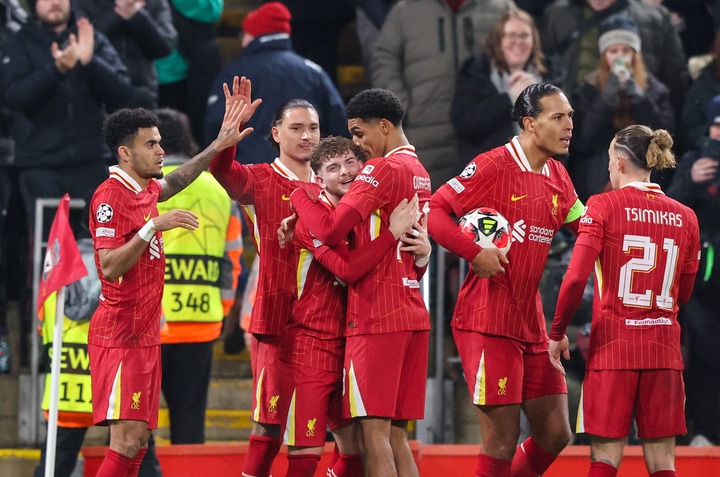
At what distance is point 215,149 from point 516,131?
11.9ft

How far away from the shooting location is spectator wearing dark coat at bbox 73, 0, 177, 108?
11.3 m

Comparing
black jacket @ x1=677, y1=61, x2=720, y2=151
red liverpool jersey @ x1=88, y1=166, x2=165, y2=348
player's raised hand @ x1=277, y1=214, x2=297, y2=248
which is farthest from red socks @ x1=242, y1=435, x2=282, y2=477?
black jacket @ x1=677, y1=61, x2=720, y2=151

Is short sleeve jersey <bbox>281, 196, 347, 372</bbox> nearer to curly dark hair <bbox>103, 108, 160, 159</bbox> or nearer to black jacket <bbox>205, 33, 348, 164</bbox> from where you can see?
curly dark hair <bbox>103, 108, 160, 159</bbox>

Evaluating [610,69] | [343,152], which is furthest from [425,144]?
[343,152]

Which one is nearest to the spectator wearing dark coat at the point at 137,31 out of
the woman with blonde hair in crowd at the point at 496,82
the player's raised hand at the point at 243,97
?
the woman with blonde hair in crowd at the point at 496,82

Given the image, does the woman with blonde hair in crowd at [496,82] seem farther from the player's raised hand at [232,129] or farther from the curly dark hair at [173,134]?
the player's raised hand at [232,129]

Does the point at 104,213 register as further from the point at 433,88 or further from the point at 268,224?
the point at 433,88

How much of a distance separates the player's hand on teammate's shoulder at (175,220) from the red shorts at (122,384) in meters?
0.69

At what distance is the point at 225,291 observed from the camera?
32.4ft

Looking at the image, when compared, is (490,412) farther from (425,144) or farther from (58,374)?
(425,144)

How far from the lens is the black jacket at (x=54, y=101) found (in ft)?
35.2

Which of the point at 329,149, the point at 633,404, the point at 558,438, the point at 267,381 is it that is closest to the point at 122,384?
the point at 267,381

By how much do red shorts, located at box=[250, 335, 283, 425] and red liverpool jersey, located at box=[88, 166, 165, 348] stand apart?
0.55 metres

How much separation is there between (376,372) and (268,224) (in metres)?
1.05
